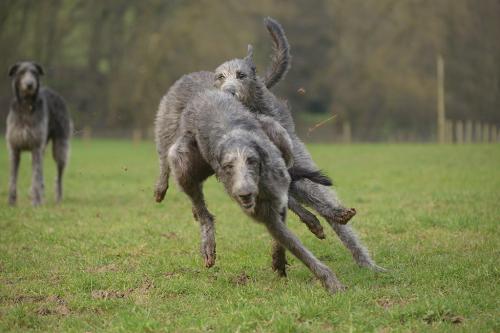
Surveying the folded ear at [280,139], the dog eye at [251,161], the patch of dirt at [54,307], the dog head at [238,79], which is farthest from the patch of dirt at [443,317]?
the dog head at [238,79]

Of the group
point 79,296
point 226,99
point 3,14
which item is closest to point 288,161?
point 226,99

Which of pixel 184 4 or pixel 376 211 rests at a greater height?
pixel 184 4

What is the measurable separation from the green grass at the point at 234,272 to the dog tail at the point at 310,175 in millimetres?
834

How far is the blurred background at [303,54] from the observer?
40.0m

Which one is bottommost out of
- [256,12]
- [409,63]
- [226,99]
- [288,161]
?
[288,161]

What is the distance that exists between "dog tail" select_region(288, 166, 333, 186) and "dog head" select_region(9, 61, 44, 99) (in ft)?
21.8

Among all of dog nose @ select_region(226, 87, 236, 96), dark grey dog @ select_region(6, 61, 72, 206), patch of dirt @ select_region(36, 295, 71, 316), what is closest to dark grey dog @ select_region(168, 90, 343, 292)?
dog nose @ select_region(226, 87, 236, 96)

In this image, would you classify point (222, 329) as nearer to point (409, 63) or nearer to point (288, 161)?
point (288, 161)

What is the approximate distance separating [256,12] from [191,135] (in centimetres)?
3989

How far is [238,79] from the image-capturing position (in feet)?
22.6

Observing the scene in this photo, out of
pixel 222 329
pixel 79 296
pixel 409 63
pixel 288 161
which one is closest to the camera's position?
pixel 222 329

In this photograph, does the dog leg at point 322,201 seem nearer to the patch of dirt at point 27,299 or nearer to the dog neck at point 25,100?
the patch of dirt at point 27,299

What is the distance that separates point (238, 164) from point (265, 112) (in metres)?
1.73

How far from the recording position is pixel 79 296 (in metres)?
5.34
